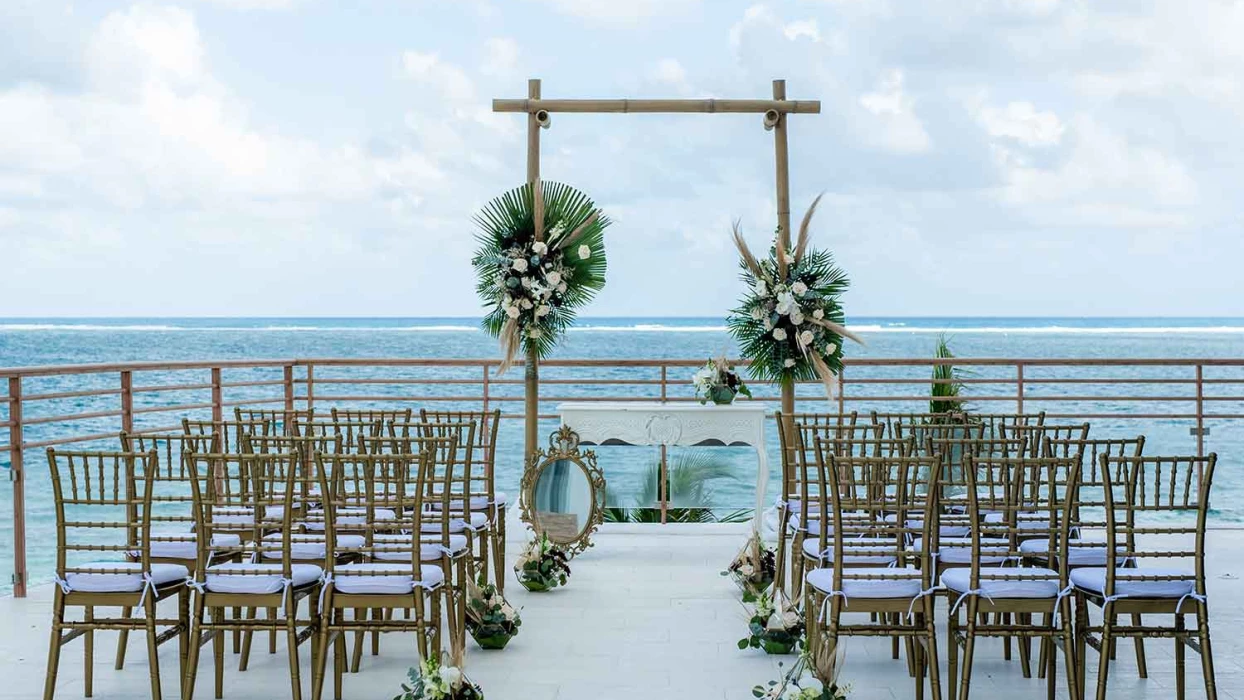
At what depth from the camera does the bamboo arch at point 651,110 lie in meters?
7.20

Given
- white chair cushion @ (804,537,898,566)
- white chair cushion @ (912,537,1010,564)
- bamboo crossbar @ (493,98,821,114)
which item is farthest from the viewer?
bamboo crossbar @ (493,98,821,114)

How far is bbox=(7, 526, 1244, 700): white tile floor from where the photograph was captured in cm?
434

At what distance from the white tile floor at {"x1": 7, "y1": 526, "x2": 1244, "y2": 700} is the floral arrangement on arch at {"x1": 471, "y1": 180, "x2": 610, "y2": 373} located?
167cm

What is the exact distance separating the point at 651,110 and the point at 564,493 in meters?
2.47

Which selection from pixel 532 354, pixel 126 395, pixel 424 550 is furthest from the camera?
pixel 532 354

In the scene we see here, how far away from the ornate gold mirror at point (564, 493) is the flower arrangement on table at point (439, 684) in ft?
10.1

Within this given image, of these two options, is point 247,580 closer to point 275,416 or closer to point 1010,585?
point 275,416

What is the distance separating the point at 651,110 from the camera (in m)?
7.29

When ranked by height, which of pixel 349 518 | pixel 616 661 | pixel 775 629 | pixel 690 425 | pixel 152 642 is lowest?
pixel 616 661

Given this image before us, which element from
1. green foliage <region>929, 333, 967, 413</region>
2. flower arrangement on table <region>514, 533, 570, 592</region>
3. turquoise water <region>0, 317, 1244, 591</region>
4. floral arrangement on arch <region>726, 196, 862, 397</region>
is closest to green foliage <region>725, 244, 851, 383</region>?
floral arrangement on arch <region>726, 196, 862, 397</region>

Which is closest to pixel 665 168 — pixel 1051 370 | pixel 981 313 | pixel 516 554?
pixel 1051 370

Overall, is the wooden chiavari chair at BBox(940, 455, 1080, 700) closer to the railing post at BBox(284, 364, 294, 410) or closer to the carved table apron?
the carved table apron

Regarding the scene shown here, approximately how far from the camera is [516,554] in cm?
722

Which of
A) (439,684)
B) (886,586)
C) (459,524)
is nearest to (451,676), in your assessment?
(439,684)
